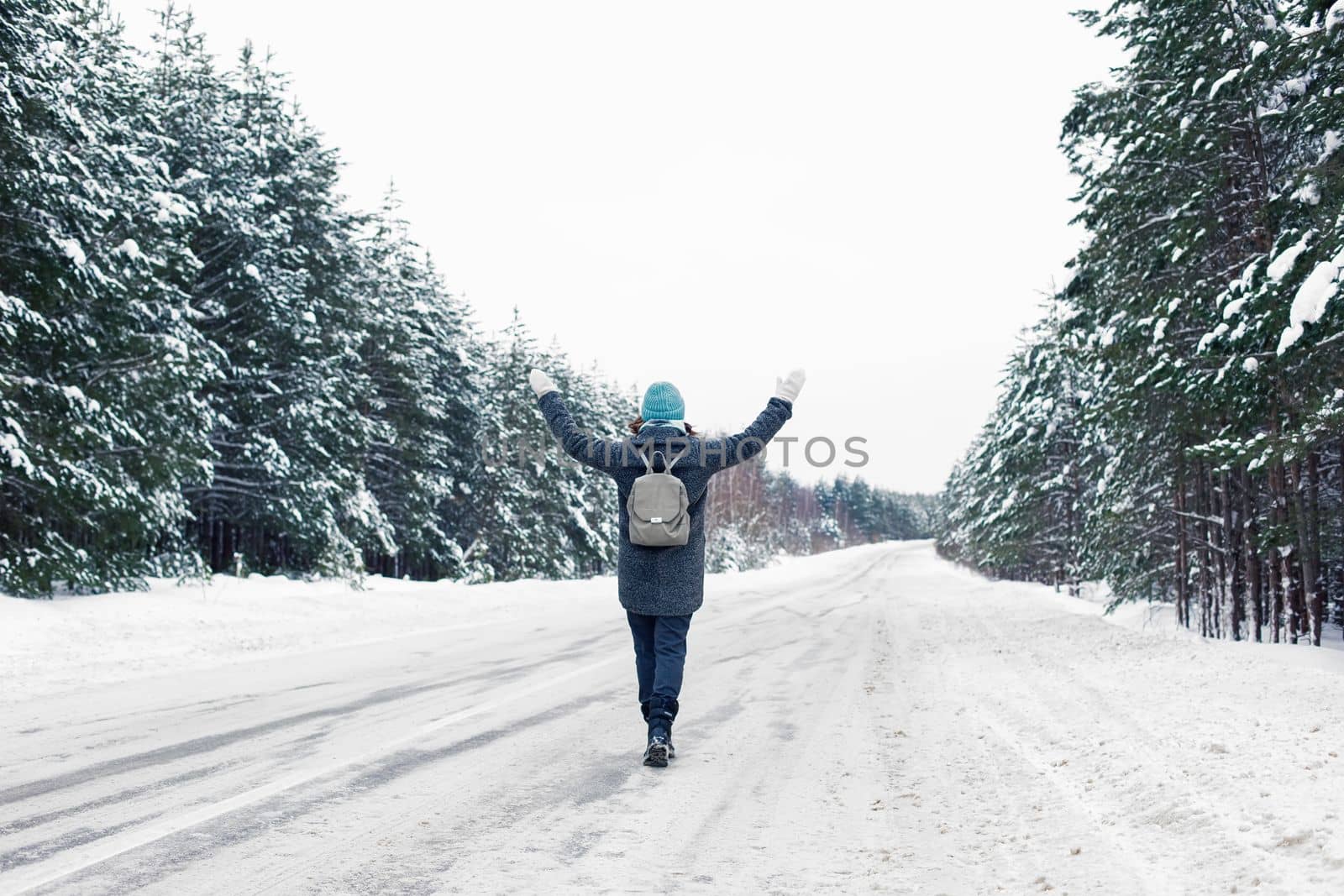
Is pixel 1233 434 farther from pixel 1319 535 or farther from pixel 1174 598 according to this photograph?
pixel 1174 598

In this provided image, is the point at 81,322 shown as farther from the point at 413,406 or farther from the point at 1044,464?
the point at 1044,464

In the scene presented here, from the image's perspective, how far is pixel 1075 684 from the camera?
8.37 meters

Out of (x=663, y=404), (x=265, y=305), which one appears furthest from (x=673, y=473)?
(x=265, y=305)

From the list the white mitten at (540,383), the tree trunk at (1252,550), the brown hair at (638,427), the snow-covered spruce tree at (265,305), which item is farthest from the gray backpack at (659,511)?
the snow-covered spruce tree at (265,305)

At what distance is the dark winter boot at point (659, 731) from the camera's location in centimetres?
504

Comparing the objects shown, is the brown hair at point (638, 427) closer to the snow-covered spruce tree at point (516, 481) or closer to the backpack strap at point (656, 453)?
the backpack strap at point (656, 453)

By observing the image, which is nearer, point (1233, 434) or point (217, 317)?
point (1233, 434)

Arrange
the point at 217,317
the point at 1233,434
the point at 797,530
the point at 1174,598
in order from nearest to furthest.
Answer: the point at 1233,434, the point at 217,317, the point at 1174,598, the point at 797,530

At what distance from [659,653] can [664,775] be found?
67cm

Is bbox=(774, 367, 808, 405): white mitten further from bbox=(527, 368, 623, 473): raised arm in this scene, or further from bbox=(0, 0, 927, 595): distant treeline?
bbox=(0, 0, 927, 595): distant treeline

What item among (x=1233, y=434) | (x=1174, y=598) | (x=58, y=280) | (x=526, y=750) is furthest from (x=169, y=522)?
(x=1174, y=598)

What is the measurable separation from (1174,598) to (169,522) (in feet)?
77.1

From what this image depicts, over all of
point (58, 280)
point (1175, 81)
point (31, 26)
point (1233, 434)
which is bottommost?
point (1233, 434)

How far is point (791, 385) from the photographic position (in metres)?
5.34
